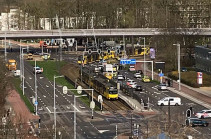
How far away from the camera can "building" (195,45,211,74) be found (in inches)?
3632

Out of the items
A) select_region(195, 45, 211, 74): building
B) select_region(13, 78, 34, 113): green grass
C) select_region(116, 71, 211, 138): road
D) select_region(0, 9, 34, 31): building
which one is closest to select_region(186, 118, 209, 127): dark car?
select_region(116, 71, 211, 138): road

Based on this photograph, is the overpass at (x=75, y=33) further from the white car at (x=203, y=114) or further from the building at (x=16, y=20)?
the white car at (x=203, y=114)

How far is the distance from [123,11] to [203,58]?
50.5 m

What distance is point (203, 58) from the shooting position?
9406 centimetres

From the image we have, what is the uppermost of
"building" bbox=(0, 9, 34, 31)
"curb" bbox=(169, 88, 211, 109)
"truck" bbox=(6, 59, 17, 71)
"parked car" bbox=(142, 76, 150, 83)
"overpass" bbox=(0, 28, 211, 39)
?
"building" bbox=(0, 9, 34, 31)

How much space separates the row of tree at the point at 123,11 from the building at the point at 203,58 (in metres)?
35.1

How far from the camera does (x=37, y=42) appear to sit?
144625 mm

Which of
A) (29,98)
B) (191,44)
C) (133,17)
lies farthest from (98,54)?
(29,98)

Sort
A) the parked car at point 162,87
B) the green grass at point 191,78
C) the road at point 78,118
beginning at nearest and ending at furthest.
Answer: the road at point 78,118
the parked car at point 162,87
the green grass at point 191,78

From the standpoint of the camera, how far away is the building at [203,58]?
92250 millimetres

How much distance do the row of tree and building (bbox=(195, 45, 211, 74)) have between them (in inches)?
1381

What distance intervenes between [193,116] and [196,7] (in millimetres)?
75495

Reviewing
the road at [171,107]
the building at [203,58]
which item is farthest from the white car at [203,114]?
the building at [203,58]

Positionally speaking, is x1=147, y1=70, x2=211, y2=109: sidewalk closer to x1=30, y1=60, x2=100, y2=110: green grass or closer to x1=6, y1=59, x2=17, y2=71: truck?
x1=30, y1=60, x2=100, y2=110: green grass
